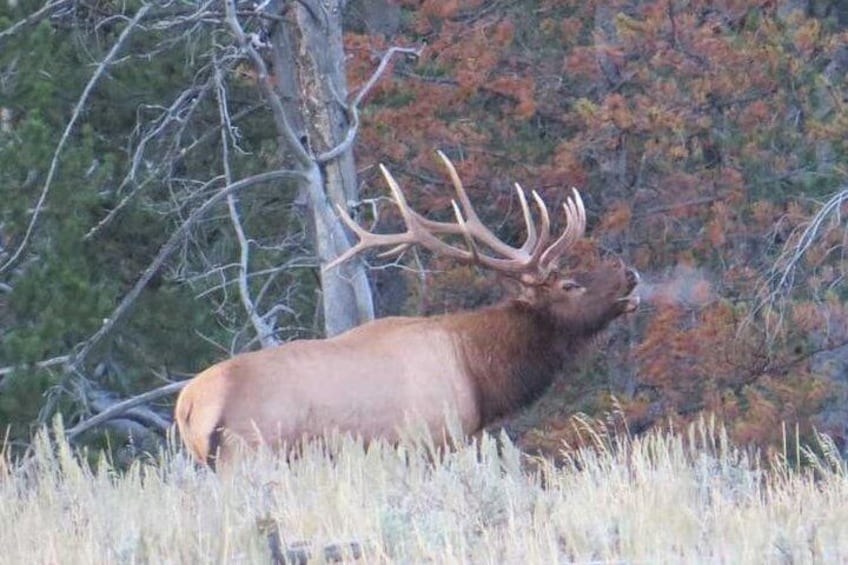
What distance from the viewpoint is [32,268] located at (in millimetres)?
12664

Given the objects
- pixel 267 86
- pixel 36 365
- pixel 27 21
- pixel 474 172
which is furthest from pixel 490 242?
pixel 474 172

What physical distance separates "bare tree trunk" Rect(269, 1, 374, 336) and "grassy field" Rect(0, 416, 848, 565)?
495 cm

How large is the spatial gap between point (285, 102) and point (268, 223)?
2.10m

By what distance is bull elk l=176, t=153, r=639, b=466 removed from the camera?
10.4 metres

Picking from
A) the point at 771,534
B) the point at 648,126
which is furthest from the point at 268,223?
the point at 771,534

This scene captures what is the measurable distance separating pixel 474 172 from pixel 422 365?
6081 mm

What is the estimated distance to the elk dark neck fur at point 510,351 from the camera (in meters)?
11.4

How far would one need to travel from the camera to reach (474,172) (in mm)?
16875

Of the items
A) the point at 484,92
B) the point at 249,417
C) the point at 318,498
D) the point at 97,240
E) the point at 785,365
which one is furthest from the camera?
the point at 484,92

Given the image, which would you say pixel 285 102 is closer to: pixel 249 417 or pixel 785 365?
pixel 785 365

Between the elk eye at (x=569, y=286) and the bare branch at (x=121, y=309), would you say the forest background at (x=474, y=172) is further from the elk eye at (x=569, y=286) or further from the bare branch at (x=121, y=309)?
the elk eye at (x=569, y=286)

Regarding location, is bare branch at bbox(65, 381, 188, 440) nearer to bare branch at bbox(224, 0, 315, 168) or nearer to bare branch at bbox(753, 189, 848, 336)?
bare branch at bbox(224, 0, 315, 168)

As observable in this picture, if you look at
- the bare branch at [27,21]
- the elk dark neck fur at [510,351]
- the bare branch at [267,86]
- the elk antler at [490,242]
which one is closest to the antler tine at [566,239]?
the elk antler at [490,242]

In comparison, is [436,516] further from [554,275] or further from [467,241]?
[554,275]
